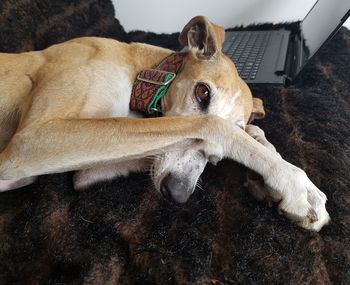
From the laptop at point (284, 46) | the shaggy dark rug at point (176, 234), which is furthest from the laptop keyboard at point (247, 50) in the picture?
the shaggy dark rug at point (176, 234)

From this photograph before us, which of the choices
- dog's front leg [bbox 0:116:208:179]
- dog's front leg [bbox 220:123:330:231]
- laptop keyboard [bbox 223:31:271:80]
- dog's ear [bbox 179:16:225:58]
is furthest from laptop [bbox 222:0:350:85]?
dog's front leg [bbox 0:116:208:179]

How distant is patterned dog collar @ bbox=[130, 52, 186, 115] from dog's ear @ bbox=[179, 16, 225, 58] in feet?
0.90

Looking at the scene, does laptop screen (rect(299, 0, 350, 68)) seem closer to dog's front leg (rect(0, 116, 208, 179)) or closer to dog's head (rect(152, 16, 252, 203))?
dog's head (rect(152, 16, 252, 203))

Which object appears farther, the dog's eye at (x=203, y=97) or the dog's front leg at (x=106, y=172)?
the dog's eye at (x=203, y=97)

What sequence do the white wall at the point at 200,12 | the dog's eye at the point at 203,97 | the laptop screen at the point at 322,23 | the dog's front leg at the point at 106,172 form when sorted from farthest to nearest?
the white wall at the point at 200,12 → the laptop screen at the point at 322,23 → the dog's eye at the point at 203,97 → the dog's front leg at the point at 106,172

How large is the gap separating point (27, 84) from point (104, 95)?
46cm

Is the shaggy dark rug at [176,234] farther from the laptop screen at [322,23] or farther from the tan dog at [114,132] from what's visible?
the laptop screen at [322,23]

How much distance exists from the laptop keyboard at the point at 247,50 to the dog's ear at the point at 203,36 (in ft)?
2.14

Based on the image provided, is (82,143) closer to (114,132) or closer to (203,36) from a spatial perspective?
(114,132)

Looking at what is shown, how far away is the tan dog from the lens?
1623mm

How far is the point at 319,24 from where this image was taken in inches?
114

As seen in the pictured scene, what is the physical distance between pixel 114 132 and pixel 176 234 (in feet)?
1.74

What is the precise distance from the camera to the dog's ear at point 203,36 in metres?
2.23

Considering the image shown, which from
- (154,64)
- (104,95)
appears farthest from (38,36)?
(104,95)
